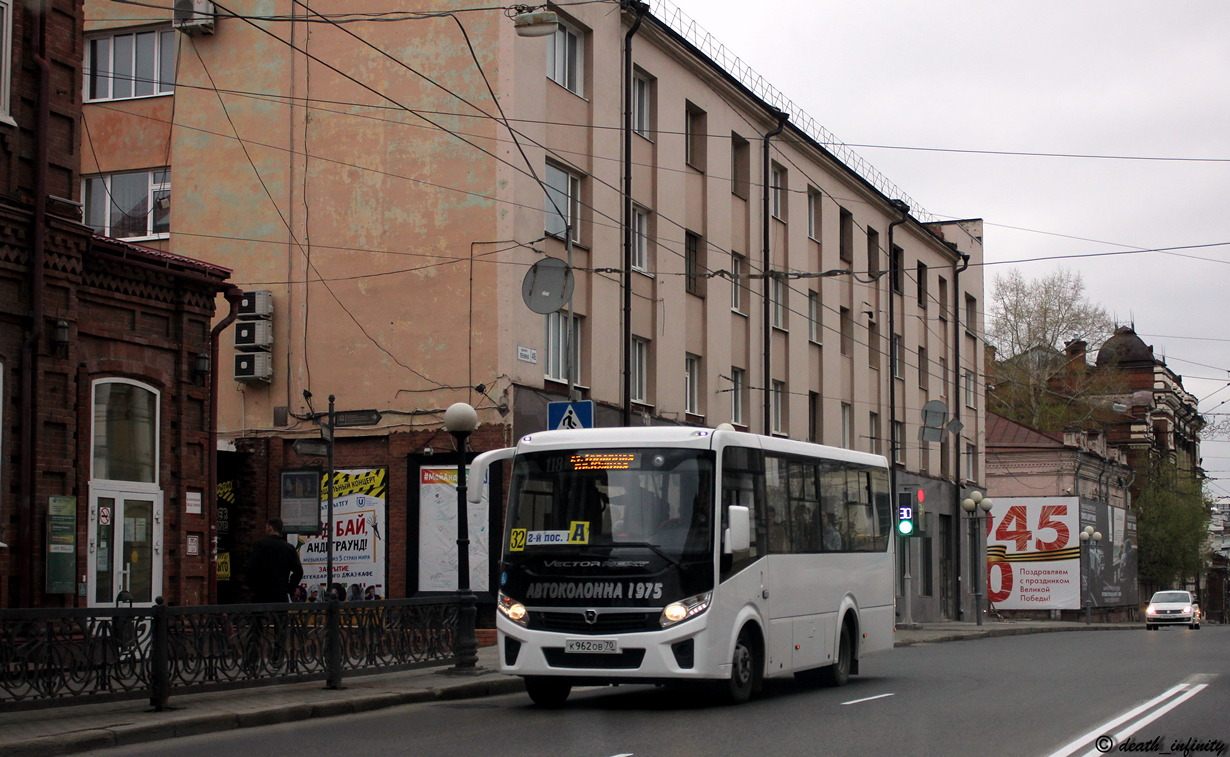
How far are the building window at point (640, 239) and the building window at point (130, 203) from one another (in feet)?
29.5

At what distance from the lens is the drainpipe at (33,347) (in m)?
15.7

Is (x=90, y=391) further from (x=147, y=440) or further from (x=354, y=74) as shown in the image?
(x=354, y=74)

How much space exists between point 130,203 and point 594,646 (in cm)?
1855

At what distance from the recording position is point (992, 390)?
247 feet

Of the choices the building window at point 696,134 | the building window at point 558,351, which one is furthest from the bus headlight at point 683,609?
the building window at point 696,134

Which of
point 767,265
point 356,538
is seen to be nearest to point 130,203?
point 356,538

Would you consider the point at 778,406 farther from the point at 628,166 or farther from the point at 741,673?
the point at 741,673

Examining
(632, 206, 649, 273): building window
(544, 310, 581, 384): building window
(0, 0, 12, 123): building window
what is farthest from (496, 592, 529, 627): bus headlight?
(632, 206, 649, 273): building window

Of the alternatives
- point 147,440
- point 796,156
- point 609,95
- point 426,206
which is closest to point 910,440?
point 796,156

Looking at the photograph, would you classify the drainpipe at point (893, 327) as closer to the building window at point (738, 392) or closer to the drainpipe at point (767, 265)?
the drainpipe at point (767, 265)

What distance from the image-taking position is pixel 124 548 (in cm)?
1770

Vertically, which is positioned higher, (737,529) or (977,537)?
(737,529)

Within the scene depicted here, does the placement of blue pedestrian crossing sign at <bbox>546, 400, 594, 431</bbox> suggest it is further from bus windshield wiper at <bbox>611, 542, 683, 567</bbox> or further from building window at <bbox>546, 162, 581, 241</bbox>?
building window at <bbox>546, 162, 581, 241</bbox>

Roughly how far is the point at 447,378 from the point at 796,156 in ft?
52.5
